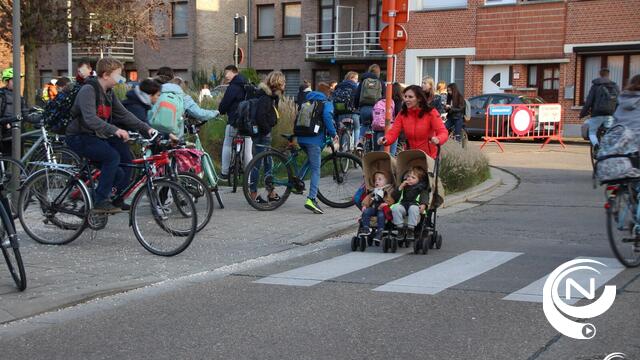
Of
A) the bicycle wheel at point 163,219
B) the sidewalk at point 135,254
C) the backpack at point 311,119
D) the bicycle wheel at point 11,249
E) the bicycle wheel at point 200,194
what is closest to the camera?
the bicycle wheel at point 11,249

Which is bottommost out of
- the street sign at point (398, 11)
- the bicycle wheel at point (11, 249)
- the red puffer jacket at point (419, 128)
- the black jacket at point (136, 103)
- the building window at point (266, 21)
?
the bicycle wheel at point (11, 249)

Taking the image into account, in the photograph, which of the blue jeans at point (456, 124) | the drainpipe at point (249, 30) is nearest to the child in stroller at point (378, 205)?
the blue jeans at point (456, 124)

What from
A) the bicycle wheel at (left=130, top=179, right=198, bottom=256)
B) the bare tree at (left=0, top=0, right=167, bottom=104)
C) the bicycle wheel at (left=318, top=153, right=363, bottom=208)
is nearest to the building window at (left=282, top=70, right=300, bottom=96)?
the bare tree at (left=0, top=0, right=167, bottom=104)

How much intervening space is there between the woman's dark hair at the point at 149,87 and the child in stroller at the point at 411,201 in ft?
12.1

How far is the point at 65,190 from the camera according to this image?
348 inches

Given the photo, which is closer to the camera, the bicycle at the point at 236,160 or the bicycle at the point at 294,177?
the bicycle at the point at 294,177

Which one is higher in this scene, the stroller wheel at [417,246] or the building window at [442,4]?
the building window at [442,4]

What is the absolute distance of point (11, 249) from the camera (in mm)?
6930

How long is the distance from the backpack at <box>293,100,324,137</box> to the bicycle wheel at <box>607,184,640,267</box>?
4265 mm

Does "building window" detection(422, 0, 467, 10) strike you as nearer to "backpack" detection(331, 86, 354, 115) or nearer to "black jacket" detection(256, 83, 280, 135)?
"backpack" detection(331, 86, 354, 115)

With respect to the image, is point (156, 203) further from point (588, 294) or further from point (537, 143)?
point (537, 143)

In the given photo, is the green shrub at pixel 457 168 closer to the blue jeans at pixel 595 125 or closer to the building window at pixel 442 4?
the blue jeans at pixel 595 125

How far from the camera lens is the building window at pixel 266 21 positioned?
45844 mm

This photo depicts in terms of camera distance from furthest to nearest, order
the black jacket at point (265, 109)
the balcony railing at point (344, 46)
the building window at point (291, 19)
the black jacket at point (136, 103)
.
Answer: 1. the building window at point (291, 19)
2. the balcony railing at point (344, 46)
3. the black jacket at point (265, 109)
4. the black jacket at point (136, 103)
